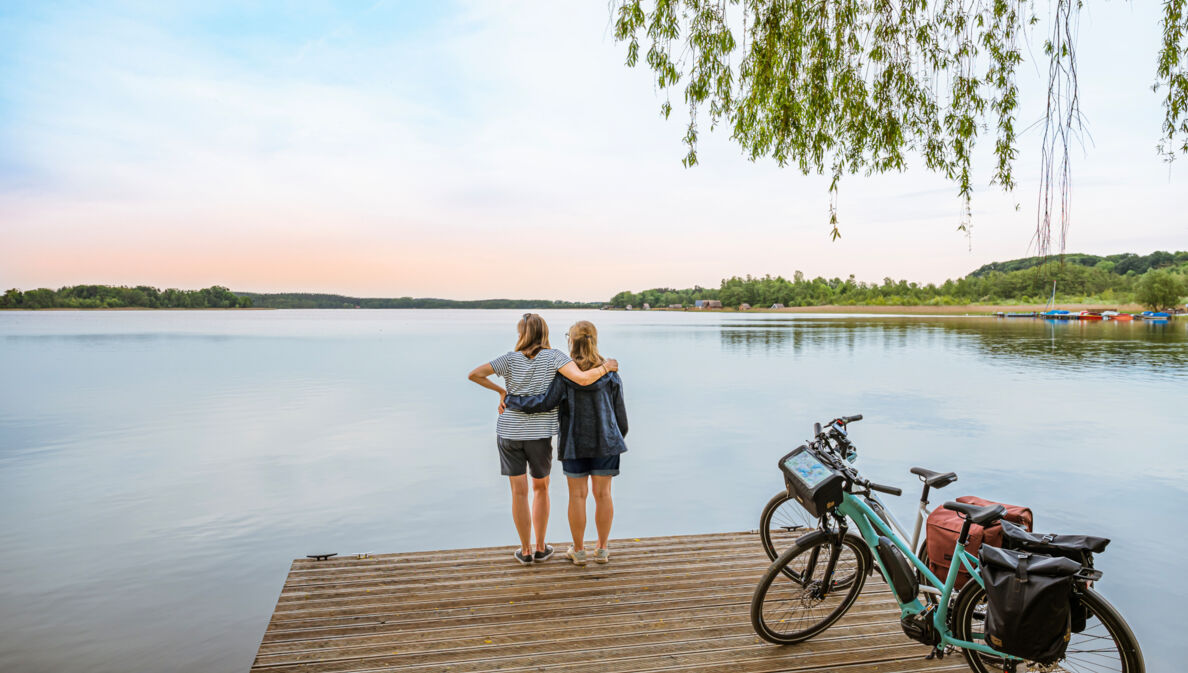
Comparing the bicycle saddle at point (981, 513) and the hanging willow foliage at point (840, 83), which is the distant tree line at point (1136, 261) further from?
the bicycle saddle at point (981, 513)

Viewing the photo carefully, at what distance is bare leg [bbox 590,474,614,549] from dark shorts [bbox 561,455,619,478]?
5cm

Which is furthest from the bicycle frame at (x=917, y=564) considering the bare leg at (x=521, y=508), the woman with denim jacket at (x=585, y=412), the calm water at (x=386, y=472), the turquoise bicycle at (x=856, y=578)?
the calm water at (x=386, y=472)

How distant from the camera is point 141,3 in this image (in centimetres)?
3666

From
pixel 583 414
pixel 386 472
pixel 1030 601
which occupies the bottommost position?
pixel 386 472

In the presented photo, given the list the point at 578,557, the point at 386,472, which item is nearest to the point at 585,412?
the point at 578,557

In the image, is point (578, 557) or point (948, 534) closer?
point (948, 534)

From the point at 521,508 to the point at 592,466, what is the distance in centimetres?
62

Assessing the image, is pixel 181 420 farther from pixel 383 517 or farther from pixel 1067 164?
pixel 1067 164

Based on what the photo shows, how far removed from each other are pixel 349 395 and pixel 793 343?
3272cm

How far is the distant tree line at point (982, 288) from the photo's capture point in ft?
292

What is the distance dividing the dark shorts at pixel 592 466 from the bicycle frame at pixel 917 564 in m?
1.40

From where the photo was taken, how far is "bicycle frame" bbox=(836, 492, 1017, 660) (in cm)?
268

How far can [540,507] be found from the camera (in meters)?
4.24

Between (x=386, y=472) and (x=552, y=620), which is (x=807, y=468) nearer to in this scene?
(x=552, y=620)
